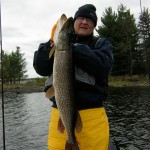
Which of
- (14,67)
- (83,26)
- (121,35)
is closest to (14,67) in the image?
(14,67)

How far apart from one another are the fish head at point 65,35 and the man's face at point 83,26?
0.62 meters

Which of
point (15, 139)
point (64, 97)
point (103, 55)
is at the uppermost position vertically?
point (103, 55)

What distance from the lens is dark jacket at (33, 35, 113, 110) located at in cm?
384

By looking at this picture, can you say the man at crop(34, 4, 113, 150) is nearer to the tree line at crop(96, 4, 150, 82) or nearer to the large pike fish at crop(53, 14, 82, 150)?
the large pike fish at crop(53, 14, 82, 150)

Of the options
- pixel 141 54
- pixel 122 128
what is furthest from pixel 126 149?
pixel 141 54

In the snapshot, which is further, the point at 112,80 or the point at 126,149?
the point at 112,80

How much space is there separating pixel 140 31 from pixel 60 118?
54.8 m

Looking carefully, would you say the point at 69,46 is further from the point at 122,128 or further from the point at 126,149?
the point at 122,128

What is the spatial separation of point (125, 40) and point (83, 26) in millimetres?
52492

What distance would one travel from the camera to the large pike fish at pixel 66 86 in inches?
145

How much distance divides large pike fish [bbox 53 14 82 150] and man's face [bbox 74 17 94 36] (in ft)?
2.06

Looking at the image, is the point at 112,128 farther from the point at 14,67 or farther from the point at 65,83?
the point at 14,67

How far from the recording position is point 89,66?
389 centimetres

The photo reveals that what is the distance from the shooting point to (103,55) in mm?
3906
